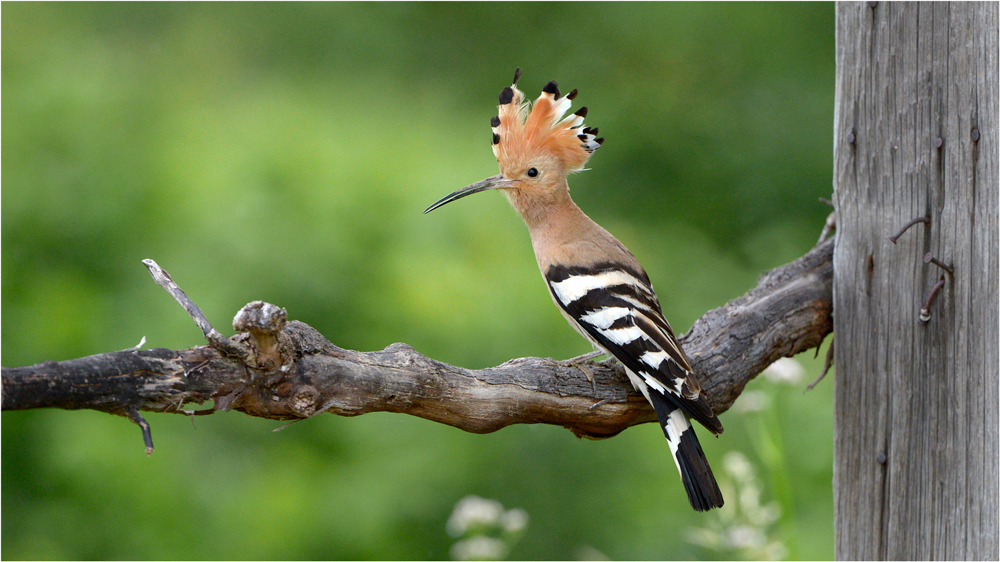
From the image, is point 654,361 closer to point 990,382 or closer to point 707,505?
point 707,505

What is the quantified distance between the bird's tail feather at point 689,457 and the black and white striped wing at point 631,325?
0.15 feet

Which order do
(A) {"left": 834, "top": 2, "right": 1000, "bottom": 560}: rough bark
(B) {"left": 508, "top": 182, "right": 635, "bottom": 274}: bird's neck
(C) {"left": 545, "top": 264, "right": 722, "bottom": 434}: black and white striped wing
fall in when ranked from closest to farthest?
(A) {"left": 834, "top": 2, "right": 1000, "bottom": 560}: rough bark
(C) {"left": 545, "top": 264, "right": 722, "bottom": 434}: black and white striped wing
(B) {"left": 508, "top": 182, "right": 635, "bottom": 274}: bird's neck

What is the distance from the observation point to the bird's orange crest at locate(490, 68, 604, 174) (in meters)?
2.36

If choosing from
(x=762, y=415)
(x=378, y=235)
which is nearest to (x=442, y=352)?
(x=378, y=235)

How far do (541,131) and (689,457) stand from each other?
102 centimetres

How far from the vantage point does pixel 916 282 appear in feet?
6.33

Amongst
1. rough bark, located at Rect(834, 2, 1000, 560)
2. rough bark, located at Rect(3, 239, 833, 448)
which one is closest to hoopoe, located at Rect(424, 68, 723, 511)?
rough bark, located at Rect(3, 239, 833, 448)

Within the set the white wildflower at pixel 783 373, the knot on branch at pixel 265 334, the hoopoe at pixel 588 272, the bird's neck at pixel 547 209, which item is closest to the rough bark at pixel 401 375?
the knot on branch at pixel 265 334

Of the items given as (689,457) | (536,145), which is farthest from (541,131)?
(689,457)

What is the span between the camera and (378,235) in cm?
355

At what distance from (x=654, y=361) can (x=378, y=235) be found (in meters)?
1.84

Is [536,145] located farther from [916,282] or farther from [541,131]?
[916,282]

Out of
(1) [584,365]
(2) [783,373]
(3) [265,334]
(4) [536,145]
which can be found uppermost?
(4) [536,145]

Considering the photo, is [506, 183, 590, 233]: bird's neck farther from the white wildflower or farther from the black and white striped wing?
the white wildflower
